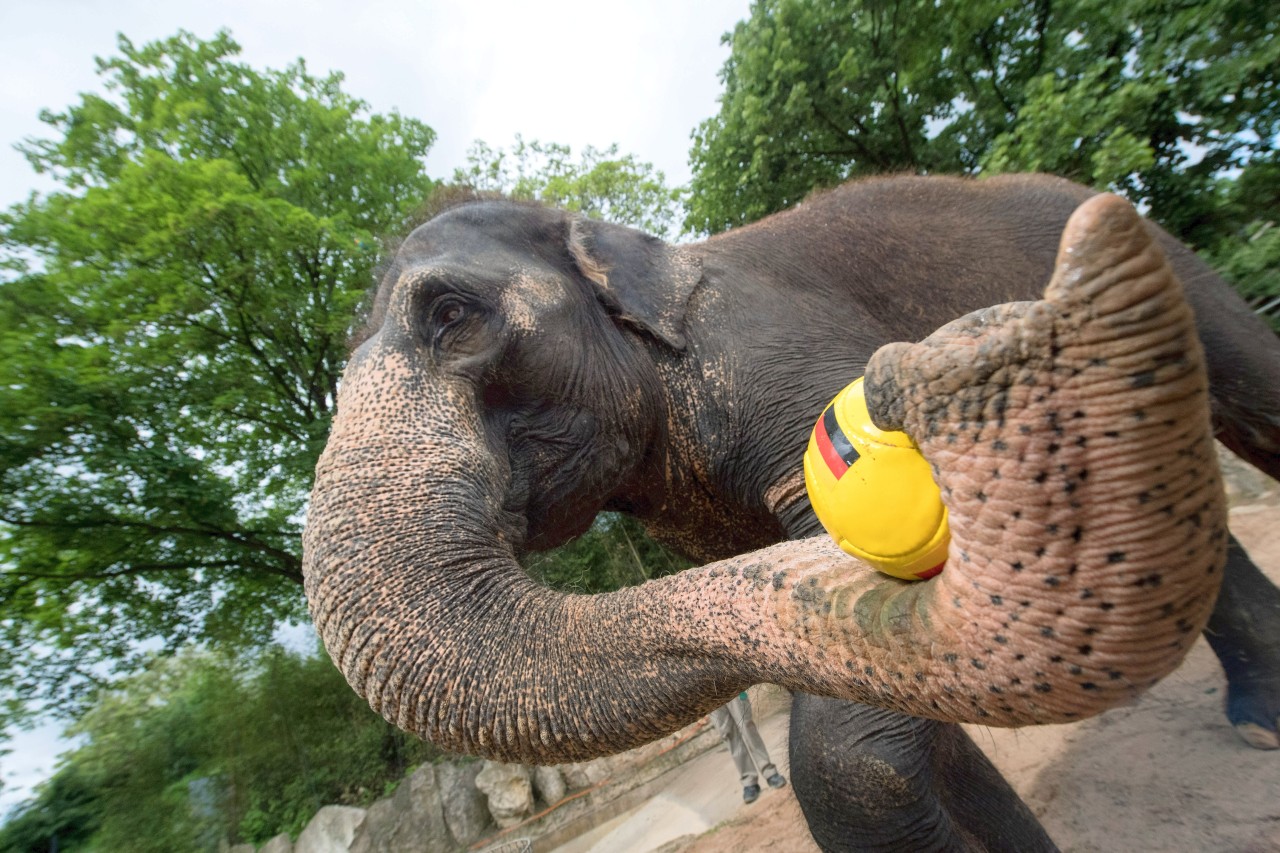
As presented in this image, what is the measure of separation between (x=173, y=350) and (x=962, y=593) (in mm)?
9697

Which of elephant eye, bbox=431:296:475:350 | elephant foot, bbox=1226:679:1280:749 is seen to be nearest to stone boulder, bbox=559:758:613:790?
elephant foot, bbox=1226:679:1280:749

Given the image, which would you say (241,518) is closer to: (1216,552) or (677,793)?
(677,793)

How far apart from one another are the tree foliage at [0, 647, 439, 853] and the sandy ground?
7.63m

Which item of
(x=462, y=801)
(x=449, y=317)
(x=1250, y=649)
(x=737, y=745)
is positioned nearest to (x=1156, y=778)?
(x=1250, y=649)

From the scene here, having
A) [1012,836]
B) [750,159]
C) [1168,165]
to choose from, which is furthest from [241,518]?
[1168,165]

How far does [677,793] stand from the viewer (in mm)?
6578

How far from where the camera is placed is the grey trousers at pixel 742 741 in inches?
200

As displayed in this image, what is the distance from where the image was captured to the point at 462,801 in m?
8.54

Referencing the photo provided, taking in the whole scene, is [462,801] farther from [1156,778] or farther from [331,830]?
[1156,778]

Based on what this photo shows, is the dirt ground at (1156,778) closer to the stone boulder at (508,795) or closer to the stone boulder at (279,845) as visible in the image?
the stone boulder at (508,795)

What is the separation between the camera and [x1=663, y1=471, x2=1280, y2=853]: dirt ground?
2.25 meters

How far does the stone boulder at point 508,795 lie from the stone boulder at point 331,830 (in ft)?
6.65

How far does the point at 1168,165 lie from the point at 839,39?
3.84 metres

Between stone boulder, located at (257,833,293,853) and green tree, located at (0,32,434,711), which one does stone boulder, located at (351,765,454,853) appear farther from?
green tree, located at (0,32,434,711)
